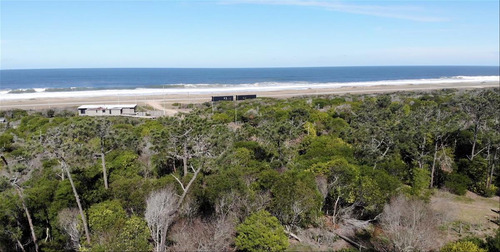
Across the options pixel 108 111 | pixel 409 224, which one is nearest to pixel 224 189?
pixel 409 224

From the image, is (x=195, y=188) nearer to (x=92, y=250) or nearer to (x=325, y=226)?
(x=92, y=250)

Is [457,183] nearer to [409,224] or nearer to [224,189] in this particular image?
[409,224]

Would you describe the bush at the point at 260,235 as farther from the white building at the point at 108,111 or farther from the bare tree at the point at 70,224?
the white building at the point at 108,111

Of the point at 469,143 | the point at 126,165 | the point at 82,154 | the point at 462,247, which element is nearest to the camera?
the point at 462,247

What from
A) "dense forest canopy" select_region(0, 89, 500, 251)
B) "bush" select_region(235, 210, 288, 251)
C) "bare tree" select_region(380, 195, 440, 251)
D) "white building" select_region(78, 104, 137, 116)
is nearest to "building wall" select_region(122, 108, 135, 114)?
"white building" select_region(78, 104, 137, 116)

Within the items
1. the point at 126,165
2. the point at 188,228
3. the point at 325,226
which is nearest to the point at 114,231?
the point at 188,228

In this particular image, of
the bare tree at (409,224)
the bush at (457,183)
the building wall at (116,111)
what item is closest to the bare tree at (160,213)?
the bare tree at (409,224)

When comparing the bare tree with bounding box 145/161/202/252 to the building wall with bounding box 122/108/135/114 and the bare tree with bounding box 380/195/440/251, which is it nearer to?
the bare tree with bounding box 380/195/440/251
